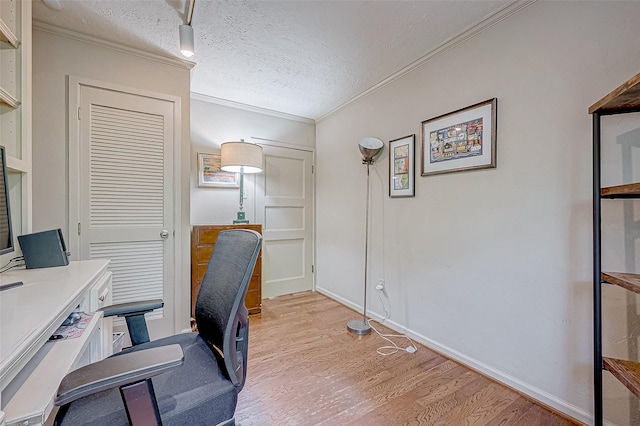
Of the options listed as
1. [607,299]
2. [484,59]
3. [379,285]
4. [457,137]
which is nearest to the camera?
[607,299]

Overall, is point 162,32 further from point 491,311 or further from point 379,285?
point 491,311

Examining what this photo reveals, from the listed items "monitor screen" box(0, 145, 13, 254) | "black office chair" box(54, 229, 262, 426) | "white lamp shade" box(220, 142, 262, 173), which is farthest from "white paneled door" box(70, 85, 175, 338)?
"black office chair" box(54, 229, 262, 426)

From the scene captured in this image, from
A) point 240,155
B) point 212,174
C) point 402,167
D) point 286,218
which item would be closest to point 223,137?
point 212,174

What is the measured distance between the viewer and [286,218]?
11.8 feet

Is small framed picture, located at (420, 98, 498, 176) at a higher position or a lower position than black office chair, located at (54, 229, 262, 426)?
higher

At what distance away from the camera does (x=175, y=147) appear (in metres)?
2.29

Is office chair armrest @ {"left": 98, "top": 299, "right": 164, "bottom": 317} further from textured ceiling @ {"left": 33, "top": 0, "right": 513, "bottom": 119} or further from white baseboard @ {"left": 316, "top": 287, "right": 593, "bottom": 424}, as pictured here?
white baseboard @ {"left": 316, "top": 287, "right": 593, "bottom": 424}

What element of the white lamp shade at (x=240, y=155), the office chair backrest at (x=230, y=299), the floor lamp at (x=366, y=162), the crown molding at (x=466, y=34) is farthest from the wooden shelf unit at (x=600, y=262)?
the white lamp shade at (x=240, y=155)

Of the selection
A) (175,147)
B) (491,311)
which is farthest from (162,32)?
(491,311)

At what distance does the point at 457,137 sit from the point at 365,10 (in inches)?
41.7

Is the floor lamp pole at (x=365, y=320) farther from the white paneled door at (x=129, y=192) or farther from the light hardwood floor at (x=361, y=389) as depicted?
the white paneled door at (x=129, y=192)

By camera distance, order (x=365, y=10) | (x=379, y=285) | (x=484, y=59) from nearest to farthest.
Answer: (x=365, y=10) → (x=484, y=59) → (x=379, y=285)

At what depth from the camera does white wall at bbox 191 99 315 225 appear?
2990 mm

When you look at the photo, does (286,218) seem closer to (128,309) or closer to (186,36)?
(186,36)
